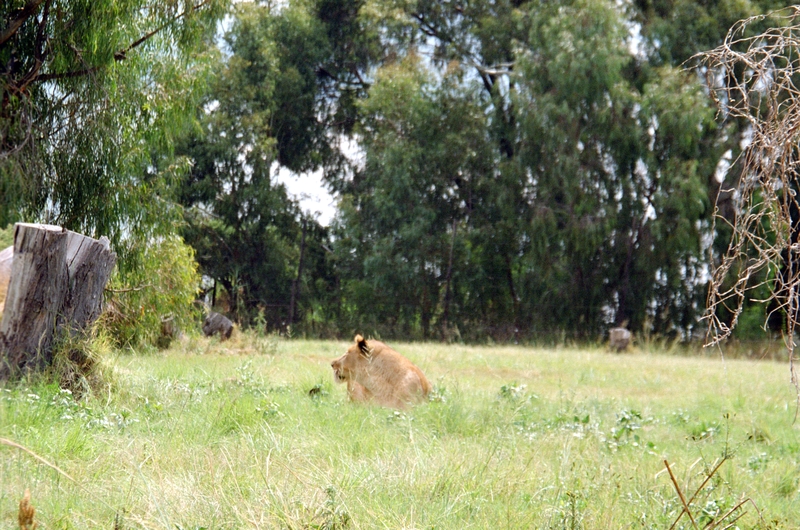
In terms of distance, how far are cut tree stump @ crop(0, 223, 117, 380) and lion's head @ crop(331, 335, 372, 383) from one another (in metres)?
2.14

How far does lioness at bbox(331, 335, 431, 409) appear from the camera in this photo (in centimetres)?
640

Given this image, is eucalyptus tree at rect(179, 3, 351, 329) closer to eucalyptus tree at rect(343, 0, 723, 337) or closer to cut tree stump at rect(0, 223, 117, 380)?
eucalyptus tree at rect(343, 0, 723, 337)

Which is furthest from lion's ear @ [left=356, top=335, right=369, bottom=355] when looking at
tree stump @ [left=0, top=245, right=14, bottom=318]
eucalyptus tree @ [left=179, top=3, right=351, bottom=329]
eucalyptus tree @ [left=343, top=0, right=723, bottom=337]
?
eucalyptus tree @ [left=179, top=3, right=351, bottom=329]

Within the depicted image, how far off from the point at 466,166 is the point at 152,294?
14.2 meters

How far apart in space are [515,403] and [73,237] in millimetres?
4167

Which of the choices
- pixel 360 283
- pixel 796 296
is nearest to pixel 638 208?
pixel 360 283

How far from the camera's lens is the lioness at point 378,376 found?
6.40 m

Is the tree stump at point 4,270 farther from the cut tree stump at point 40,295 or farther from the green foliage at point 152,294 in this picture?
the cut tree stump at point 40,295

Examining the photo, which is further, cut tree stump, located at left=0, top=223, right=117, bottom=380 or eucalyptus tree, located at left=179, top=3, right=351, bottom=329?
eucalyptus tree, located at left=179, top=3, right=351, bottom=329

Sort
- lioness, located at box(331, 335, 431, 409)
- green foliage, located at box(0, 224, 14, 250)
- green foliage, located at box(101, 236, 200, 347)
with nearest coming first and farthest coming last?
1. lioness, located at box(331, 335, 431, 409)
2. green foliage, located at box(101, 236, 200, 347)
3. green foliage, located at box(0, 224, 14, 250)

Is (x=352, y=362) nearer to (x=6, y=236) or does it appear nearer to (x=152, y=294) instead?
(x=152, y=294)

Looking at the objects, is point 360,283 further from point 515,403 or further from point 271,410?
point 271,410

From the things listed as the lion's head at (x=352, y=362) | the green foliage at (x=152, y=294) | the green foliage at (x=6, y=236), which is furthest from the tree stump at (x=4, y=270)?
the lion's head at (x=352, y=362)

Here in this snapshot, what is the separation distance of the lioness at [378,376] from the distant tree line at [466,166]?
10874 millimetres
